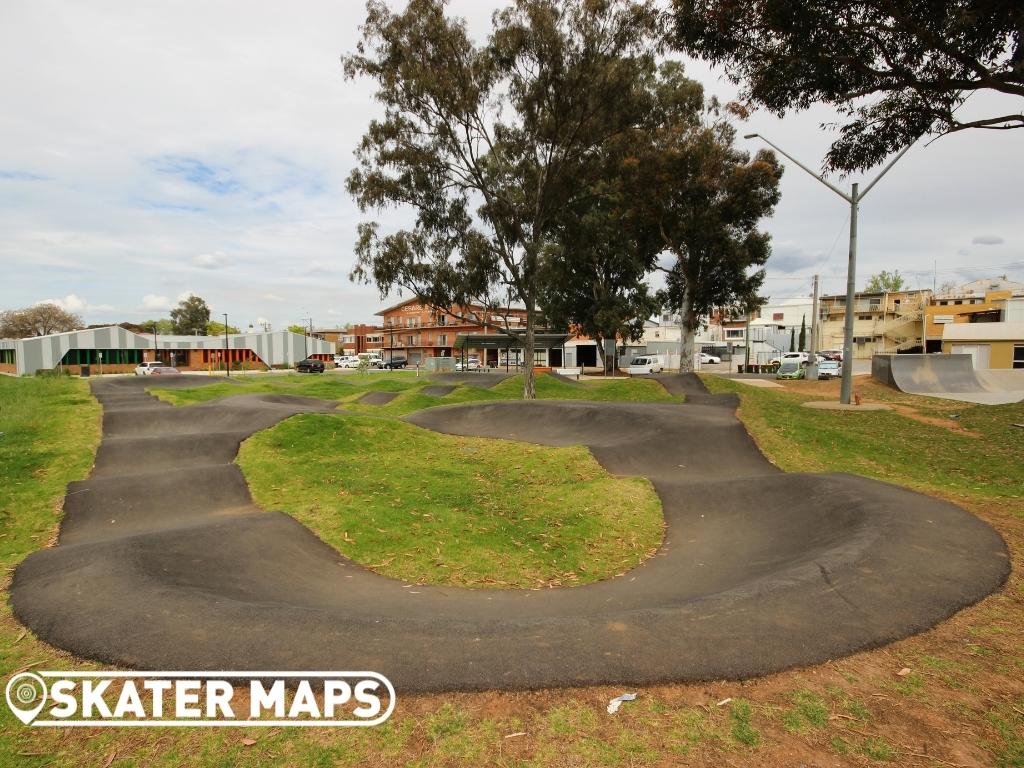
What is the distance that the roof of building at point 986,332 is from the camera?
128ft

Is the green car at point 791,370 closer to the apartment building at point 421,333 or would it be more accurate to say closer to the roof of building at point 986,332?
the roof of building at point 986,332

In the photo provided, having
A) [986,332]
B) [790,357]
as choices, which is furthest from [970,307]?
[790,357]

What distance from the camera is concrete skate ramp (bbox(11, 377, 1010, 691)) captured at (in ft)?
13.1

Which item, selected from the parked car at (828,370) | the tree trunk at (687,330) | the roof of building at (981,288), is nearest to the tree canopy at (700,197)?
the tree trunk at (687,330)

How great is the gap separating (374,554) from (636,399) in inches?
745

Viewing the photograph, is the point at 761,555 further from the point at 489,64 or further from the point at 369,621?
the point at 489,64

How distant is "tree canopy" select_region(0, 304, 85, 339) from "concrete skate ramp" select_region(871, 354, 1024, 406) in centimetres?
11656

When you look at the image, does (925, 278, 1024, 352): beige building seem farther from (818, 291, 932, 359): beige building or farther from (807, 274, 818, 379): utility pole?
(807, 274, 818, 379): utility pole

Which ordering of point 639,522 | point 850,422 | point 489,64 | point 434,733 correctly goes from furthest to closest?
1. point 489,64
2. point 850,422
3. point 639,522
4. point 434,733

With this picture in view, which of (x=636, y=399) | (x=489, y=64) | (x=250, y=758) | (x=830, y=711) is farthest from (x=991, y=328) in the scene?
(x=250, y=758)

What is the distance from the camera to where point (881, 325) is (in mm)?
62188

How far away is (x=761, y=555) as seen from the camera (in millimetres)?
7477

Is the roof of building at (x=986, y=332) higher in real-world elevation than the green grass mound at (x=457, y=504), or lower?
higher

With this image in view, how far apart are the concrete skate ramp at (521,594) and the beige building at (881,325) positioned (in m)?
45.4
